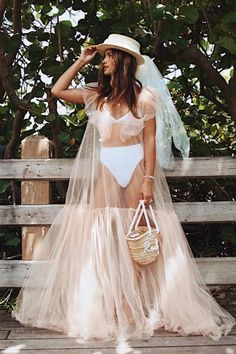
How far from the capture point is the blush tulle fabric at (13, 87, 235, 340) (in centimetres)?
261

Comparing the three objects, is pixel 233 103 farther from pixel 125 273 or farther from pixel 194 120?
pixel 125 273

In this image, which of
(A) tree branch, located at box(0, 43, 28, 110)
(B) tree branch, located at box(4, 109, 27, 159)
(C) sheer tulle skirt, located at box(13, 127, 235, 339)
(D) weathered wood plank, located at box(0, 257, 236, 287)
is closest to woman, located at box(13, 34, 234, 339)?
(C) sheer tulle skirt, located at box(13, 127, 235, 339)

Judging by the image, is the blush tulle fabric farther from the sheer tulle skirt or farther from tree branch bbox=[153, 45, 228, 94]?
tree branch bbox=[153, 45, 228, 94]

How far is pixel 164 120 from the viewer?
2.90m

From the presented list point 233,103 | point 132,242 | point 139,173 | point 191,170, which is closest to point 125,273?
point 132,242

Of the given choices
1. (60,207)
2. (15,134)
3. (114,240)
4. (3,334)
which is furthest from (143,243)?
(15,134)

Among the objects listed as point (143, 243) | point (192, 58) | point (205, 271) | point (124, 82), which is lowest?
point (205, 271)

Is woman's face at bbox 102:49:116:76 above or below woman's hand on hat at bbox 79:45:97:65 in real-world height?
below

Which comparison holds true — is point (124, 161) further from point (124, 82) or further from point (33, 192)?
point (33, 192)

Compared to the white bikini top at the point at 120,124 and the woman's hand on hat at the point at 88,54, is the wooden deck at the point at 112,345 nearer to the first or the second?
the white bikini top at the point at 120,124

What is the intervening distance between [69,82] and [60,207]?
65cm

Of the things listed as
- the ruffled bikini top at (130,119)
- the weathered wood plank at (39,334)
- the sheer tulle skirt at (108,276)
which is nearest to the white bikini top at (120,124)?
the ruffled bikini top at (130,119)

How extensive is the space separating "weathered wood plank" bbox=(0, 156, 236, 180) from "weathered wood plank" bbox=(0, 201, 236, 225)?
157 millimetres

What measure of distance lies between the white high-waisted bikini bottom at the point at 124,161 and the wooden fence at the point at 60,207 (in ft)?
0.93
